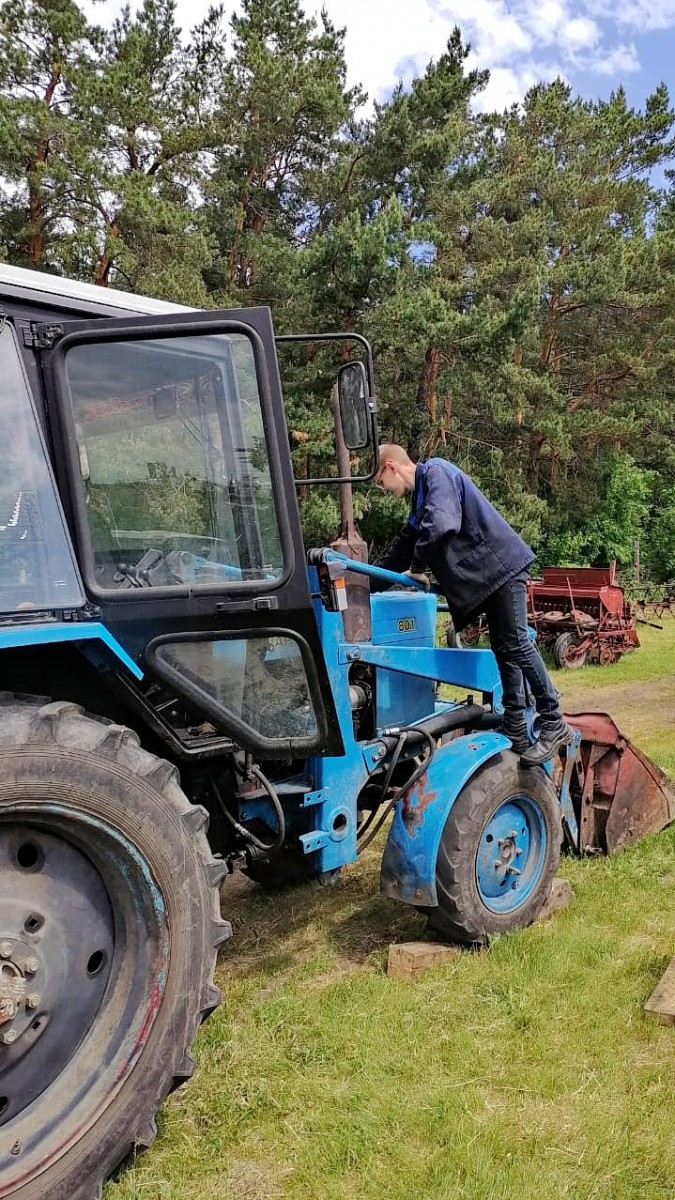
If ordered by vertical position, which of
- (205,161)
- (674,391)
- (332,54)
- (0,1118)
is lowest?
(0,1118)

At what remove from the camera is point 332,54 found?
19.0 m

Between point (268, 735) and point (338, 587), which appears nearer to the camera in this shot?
point (268, 735)

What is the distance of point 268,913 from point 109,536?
7.48ft

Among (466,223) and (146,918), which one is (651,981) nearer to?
(146,918)

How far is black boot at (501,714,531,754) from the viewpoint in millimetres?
3938

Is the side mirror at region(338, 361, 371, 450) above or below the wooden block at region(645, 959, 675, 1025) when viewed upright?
above

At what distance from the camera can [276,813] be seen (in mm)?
3191

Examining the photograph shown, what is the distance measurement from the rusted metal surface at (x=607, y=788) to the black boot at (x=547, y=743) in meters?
0.42

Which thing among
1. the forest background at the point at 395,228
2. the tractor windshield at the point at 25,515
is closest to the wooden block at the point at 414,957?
the tractor windshield at the point at 25,515

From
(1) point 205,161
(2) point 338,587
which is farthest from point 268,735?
(1) point 205,161

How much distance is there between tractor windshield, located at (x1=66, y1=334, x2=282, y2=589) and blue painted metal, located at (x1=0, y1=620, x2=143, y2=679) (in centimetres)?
15

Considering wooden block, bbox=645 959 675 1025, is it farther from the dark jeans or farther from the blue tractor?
the dark jeans

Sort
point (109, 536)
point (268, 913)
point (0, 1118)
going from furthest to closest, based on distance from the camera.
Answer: point (268, 913), point (109, 536), point (0, 1118)

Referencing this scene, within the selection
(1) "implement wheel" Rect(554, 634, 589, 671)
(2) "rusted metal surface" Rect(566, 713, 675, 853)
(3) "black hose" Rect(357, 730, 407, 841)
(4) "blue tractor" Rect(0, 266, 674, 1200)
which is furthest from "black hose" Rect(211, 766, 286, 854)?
(1) "implement wheel" Rect(554, 634, 589, 671)
